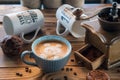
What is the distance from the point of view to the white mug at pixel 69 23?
0.93 m

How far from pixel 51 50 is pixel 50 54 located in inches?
0.8

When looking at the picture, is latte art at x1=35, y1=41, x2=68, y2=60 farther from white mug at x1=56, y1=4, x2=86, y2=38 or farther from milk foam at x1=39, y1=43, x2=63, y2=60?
white mug at x1=56, y1=4, x2=86, y2=38

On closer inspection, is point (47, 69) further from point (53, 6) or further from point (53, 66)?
point (53, 6)

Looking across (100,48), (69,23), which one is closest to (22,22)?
(69,23)

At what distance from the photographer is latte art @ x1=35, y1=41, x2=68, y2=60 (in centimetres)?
76

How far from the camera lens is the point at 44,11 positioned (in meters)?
1.11

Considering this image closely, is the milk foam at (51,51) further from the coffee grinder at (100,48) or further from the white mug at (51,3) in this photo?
the white mug at (51,3)

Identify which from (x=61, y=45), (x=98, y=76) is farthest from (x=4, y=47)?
(x=98, y=76)

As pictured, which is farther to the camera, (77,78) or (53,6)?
(53,6)

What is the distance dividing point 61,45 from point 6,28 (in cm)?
25

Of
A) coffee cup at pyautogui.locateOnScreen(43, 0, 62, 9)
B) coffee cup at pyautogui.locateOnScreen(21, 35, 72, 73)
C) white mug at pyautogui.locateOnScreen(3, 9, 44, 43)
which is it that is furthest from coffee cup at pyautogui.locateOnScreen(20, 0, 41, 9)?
coffee cup at pyautogui.locateOnScreen(21, 35, 72, 73)

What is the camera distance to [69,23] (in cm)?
93

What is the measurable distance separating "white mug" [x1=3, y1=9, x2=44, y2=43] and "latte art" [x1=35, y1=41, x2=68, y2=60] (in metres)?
0.13

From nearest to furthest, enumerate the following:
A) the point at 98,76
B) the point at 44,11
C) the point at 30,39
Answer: the point at 98,76
the point at 30,39
the point at 44,11
